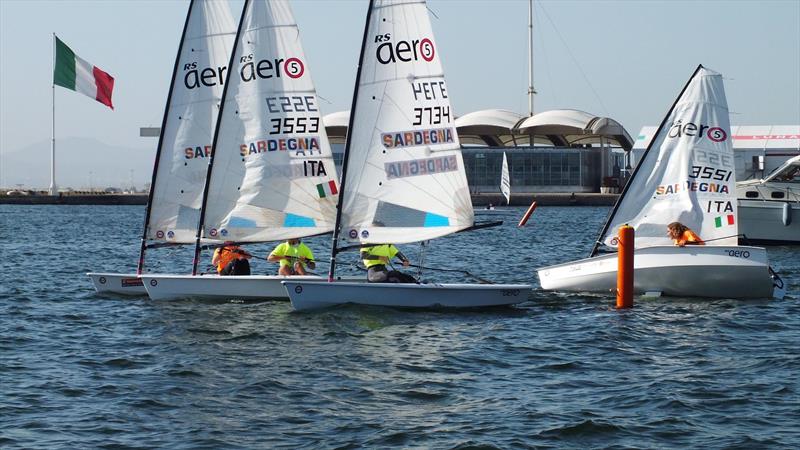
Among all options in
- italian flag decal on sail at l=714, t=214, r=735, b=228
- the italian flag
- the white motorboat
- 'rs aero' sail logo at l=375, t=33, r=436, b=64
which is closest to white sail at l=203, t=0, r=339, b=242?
'rs aero' sail logo at l=375, t=33, r=436, b=64

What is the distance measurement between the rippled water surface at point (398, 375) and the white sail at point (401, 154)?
1942 millimetres

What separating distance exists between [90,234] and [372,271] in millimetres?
38577

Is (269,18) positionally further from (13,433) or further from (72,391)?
(13,433)

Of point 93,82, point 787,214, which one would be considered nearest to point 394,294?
point 787,214

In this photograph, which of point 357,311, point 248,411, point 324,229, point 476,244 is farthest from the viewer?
point 476,244

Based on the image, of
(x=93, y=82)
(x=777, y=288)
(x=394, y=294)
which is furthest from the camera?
(x=93, y=82)

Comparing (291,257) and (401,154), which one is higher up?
(401,154)

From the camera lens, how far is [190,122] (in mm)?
25953

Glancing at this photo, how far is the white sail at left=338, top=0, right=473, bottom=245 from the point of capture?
23188 millimetres

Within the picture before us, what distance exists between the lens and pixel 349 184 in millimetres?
23578

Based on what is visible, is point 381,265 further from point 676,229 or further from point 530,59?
point 530,59

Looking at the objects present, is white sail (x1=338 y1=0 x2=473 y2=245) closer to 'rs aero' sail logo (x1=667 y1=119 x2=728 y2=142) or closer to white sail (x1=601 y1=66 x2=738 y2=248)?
white sail (x1=601 y1=66 x2=738 y2=248)

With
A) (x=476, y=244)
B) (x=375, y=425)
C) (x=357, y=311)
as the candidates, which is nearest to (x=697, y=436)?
(x=375, y=425)

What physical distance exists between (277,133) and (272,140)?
0.61ft
